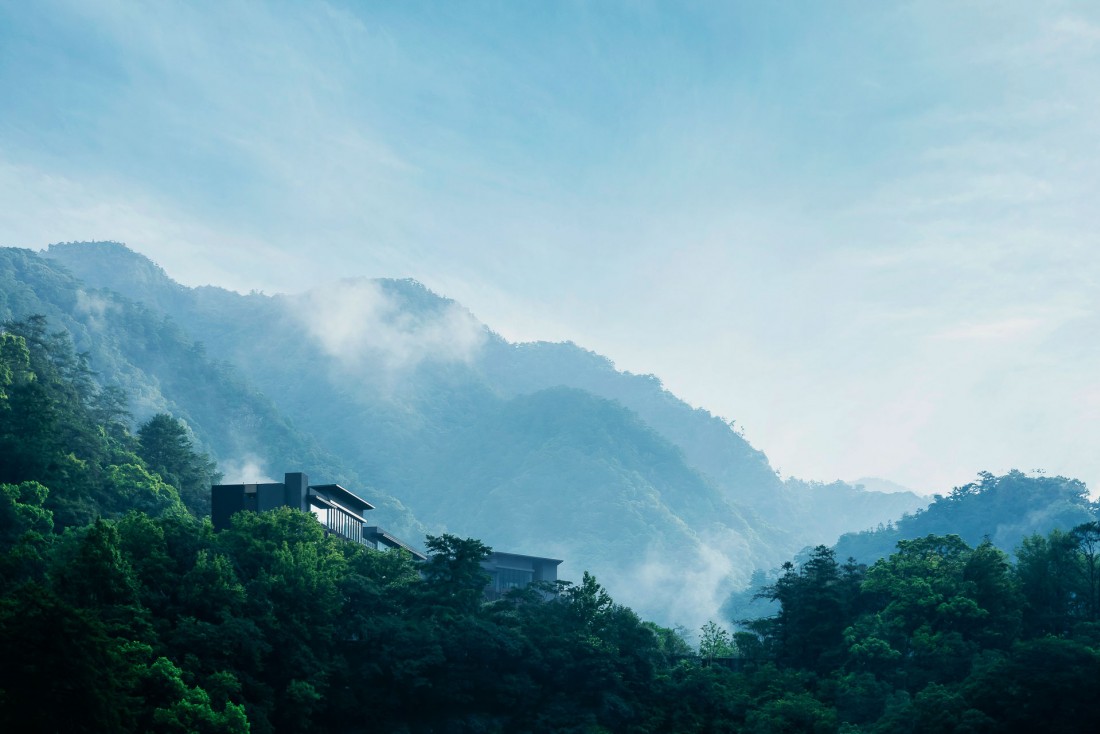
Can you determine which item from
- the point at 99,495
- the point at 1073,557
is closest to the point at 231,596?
the point at 99,495

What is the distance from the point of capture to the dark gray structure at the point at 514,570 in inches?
3947

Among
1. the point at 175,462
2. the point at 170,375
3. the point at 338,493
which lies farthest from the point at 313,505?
the point at 170,375

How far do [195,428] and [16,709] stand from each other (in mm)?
145062

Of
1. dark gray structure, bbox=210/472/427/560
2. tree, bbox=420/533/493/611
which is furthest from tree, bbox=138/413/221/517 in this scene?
tree, bbox=420/533/493/611

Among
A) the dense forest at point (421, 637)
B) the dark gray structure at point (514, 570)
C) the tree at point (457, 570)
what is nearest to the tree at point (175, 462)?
the dense forest at point (421, 637)

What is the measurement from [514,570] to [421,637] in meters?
51.9

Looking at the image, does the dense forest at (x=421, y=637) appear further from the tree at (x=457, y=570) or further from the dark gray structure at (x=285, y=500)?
the dark gray structure at (x=285, y=500)

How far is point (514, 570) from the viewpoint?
104250 millimetres

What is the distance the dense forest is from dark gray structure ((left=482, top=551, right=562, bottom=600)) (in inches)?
1252

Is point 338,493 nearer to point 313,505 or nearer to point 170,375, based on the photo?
point 313,505

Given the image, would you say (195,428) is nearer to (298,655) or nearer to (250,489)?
(250,489)

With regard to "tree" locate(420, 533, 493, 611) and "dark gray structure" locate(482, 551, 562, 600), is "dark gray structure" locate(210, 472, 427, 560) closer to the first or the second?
"tree" locate(420, 533, 493, 611)

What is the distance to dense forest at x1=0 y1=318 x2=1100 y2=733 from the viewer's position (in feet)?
137

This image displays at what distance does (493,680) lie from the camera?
2117 inches
